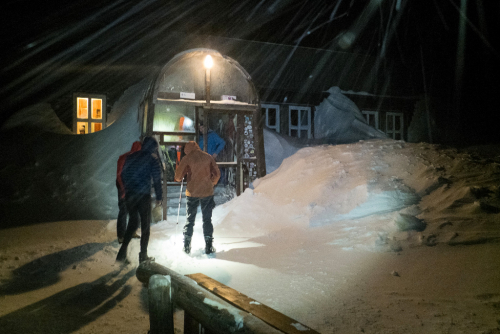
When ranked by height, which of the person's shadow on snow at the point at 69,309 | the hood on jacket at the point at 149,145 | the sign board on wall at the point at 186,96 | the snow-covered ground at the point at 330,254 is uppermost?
the sign board on wall at the point at 186,96

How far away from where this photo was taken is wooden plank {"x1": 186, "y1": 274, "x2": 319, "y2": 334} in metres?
2.22

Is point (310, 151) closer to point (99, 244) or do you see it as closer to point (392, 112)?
point (99, 244)

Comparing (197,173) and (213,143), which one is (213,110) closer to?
(213,143)

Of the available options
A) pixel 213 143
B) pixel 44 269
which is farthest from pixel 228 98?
pixel 44 269

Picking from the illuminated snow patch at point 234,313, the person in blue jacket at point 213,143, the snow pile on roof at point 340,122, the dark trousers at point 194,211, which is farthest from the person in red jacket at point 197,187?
the snow pile on roof at point 340,122

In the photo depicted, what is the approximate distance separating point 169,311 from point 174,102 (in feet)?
24.1

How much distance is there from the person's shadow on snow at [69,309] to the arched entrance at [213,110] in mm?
4347

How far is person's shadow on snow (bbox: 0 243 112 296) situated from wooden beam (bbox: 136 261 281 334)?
242cm

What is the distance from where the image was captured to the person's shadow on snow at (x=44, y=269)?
4020 millimetres

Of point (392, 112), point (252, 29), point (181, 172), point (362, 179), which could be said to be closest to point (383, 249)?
point (362, 179)

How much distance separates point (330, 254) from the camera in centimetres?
486

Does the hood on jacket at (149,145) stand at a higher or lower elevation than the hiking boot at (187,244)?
higher

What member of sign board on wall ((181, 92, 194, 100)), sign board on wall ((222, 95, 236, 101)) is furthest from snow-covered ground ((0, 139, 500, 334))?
sign board on wall ((181, 92, 194, 100))

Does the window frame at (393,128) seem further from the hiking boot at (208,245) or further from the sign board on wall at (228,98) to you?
the hiking boot at (208,245)
